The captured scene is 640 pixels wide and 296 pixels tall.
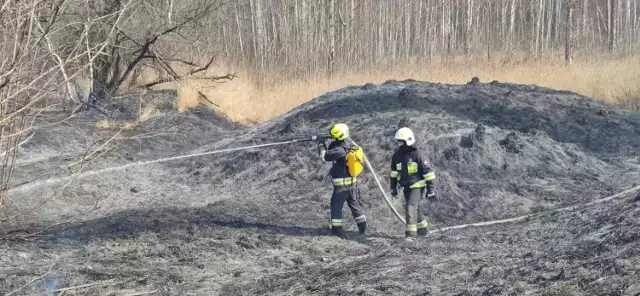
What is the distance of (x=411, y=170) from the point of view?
31.9 feet

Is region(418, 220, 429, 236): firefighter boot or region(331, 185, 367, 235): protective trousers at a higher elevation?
region(331, 185, 367, 235): protective trousers

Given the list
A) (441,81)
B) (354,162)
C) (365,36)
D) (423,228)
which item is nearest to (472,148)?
(423,228)

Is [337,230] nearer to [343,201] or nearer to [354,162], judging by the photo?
[343,201]

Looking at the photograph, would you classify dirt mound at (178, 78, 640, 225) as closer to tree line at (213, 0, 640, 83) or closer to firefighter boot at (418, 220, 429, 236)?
firefighter boot at (418, 220, 429, 236)

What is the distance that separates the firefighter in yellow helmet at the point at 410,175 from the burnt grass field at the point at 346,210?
14.0 inches

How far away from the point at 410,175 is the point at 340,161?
2.70 ft

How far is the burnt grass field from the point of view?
25.4 ft

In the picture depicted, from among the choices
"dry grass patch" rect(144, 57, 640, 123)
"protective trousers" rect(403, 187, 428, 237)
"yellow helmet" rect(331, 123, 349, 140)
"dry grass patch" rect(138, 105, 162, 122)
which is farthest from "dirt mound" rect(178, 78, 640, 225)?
"dry grass patch" rect(138, 105, 162, 122)

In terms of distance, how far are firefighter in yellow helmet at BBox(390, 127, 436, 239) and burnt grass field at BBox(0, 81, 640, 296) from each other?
36 cm

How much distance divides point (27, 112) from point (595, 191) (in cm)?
812

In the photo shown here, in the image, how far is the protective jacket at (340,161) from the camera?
9734 mm

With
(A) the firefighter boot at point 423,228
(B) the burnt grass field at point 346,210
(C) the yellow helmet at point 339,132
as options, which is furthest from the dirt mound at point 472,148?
(C) the yellow helmet at point 339,132

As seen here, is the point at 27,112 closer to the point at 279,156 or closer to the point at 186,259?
the point at 186,259

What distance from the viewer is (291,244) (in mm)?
9758
